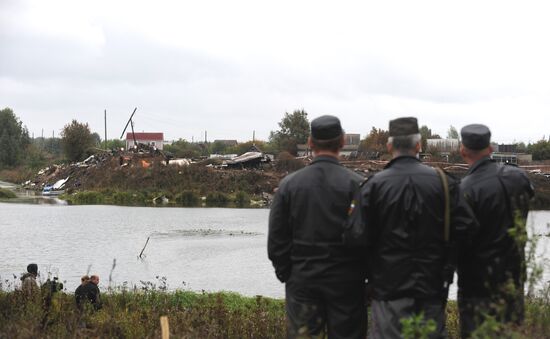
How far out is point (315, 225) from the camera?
16.3 ft

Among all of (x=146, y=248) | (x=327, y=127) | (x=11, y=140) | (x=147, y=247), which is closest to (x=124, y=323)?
(x=327, y=127)

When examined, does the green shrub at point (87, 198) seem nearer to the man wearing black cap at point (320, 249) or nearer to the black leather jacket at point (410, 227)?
the man wearing black cap at point (320, 249)

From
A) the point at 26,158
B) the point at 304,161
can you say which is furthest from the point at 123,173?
the point at 26,158

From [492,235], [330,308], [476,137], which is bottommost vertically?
[330,308]

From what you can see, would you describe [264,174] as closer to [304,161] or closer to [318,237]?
[304,161]

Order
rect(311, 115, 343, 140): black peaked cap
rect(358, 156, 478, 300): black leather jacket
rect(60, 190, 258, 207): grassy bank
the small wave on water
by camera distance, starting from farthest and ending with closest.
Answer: rect(60, 190, 258, 207): grassy bank, the small wave on water, rect(311, 115, 343, 140): black peaked cap, rect(358, 156, 478, 300): black leather jacket

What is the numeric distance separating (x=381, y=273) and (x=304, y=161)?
61573mm

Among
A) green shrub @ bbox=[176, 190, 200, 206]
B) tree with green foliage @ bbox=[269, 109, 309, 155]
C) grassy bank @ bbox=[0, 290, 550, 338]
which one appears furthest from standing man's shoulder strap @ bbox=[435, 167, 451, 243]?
tree with green foliage @ bbox=[269, 109, 309, 155]

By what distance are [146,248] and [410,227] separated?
22.1m

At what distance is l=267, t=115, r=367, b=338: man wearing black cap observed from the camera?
4914mm

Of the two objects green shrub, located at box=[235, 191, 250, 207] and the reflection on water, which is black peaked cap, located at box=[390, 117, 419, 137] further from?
green shrub, located at box=[235, 191, 250, 207]

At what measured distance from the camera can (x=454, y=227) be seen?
4.75m

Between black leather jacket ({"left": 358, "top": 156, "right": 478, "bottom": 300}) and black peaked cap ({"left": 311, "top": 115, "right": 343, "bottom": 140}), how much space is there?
53 centimetres

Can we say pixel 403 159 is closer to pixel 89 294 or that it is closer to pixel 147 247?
pixel 89 294
